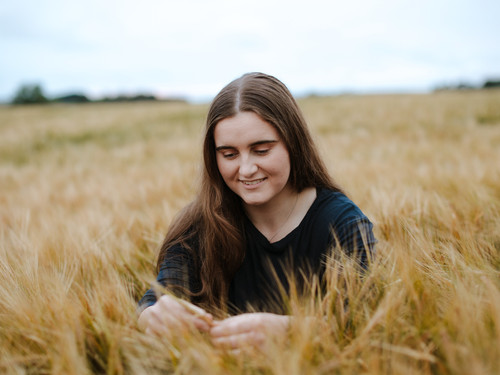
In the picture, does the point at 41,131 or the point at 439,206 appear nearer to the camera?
the point at 439,206

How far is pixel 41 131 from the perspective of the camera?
9.24 meters

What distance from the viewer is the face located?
1236 mm

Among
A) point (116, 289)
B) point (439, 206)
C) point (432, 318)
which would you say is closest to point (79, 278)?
point (116, 289)

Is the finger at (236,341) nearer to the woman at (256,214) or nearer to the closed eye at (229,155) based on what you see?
the woman at (256,214)

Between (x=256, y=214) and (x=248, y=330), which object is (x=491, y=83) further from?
(x=248, y=330)

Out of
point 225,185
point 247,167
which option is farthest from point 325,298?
point 225,185

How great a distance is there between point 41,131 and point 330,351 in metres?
10.3

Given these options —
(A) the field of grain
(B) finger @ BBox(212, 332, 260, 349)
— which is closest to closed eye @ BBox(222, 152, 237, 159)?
(A) the field of grain

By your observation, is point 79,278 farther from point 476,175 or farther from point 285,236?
point 476,175

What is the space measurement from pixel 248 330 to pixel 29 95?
1834 inches

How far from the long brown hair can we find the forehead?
0.9 inches

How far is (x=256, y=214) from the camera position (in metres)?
1.46

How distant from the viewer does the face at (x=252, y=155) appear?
124cm

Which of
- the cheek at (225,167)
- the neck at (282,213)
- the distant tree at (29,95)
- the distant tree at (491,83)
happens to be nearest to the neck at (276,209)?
the neck at (282,213)
